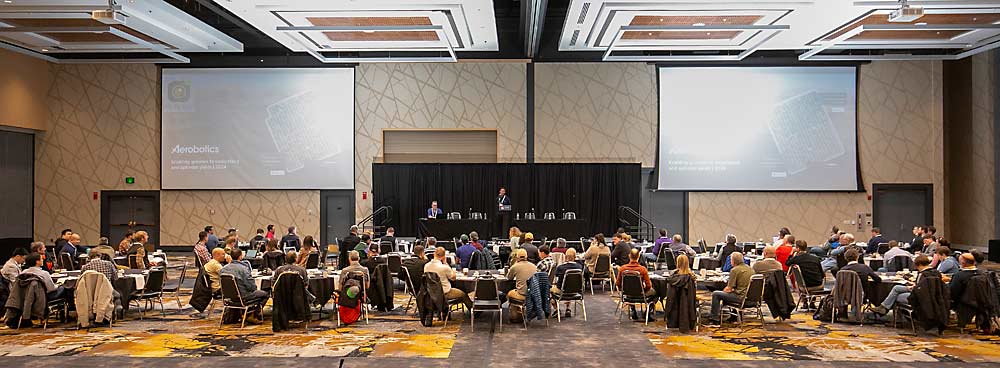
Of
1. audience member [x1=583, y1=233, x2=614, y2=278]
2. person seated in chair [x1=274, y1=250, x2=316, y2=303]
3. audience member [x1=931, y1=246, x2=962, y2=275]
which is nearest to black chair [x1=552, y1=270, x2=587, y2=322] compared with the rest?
audience member [x1=583, y1=233, x2=614, y2=278]

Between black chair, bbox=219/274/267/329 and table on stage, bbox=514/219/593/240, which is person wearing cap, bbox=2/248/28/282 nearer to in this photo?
black chair, bbox=219/274/267/329

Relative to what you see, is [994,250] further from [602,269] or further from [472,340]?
[472,340]

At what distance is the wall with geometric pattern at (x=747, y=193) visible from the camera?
891 inches

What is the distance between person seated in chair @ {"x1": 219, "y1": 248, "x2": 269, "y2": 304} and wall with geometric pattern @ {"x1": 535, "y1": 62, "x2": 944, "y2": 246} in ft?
42.5

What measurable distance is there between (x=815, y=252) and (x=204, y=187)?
16.3 metres

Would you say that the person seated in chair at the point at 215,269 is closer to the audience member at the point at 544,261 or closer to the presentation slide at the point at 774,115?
the audience member at the point at 544,261

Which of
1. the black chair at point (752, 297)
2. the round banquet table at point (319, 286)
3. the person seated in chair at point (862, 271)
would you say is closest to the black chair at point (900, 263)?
the person seated in chair at point (862, 271)

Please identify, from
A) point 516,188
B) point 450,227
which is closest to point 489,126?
point 516,188

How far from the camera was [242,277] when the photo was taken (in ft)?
34.9

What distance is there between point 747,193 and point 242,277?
16.1 metres

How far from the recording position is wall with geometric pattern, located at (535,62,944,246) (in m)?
22.6

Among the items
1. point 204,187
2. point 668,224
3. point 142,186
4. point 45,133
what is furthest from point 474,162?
point 45,133

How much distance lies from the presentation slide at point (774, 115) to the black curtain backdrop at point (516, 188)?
86.1 inches

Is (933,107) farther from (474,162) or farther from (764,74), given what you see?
(474,162)
